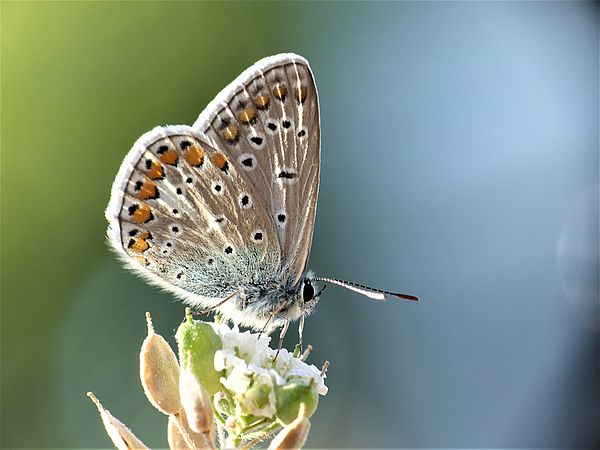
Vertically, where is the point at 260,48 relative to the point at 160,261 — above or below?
above

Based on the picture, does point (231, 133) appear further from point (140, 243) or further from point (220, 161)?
point (140, 243)

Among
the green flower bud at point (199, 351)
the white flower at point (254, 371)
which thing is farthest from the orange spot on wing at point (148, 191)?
the green flower bud at point (199, 351)

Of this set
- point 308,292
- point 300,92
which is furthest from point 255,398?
point 300,92

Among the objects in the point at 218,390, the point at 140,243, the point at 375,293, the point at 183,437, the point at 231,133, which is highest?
the point at 231,133

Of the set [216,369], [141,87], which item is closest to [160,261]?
[216,369]

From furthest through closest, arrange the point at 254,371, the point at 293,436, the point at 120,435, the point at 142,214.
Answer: the point at 142,214
the point at 254,371
the point at 120,435
the point at 293,436

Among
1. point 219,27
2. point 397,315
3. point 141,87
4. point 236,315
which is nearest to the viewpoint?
point 236,315

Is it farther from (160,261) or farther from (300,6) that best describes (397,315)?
(160,261)
